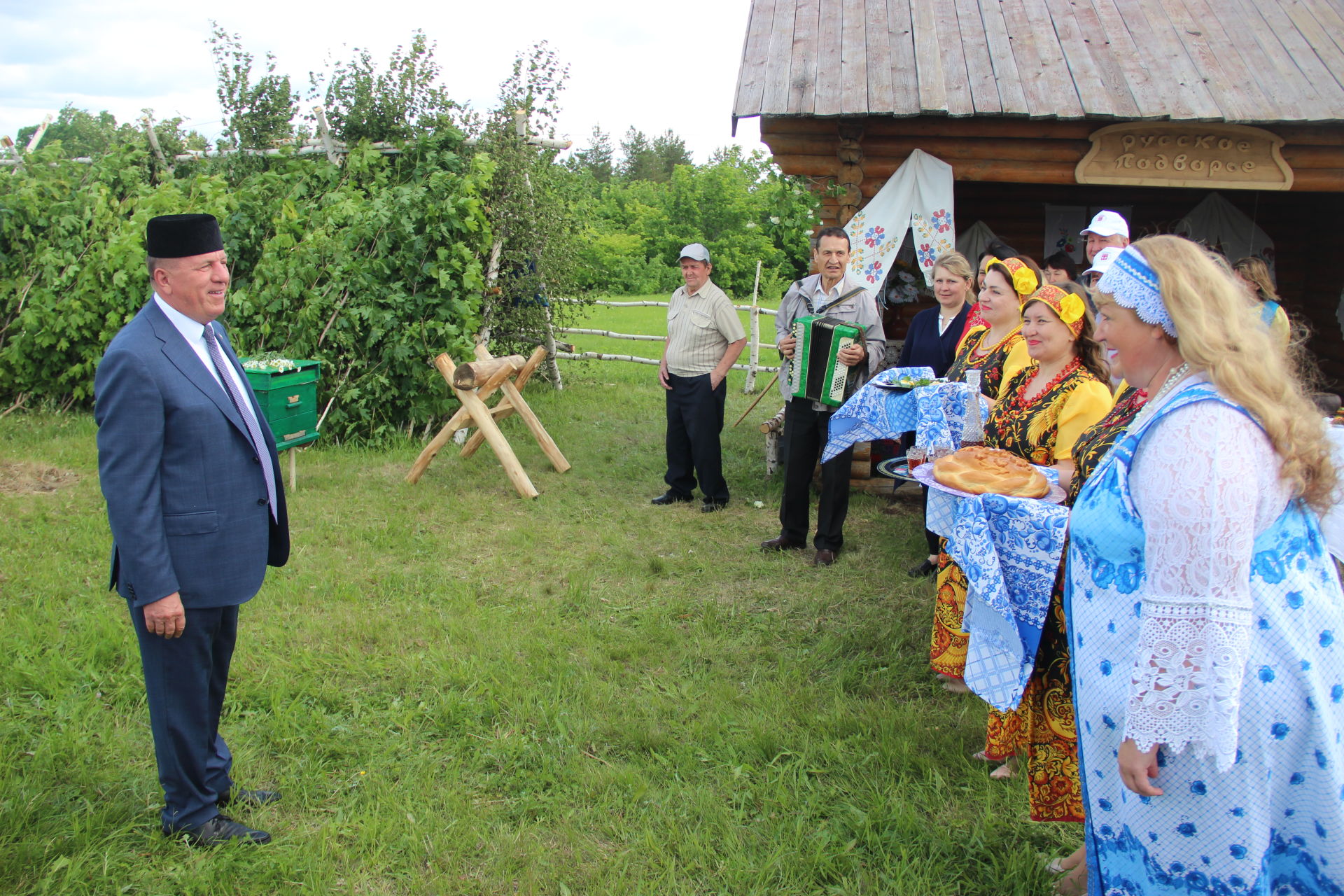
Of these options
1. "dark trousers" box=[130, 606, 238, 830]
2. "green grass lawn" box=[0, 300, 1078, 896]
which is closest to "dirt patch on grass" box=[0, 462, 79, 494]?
"green grass lawn" box=[0, 300, 1078, 896]

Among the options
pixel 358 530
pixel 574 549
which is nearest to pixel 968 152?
pixel 574 549

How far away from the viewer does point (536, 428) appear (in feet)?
25.1

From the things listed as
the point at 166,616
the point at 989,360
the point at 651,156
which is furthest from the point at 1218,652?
the point at 651,156

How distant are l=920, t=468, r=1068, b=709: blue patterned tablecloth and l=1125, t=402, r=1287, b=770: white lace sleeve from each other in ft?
2.09

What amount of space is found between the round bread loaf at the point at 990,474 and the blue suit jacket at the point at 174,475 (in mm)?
2219

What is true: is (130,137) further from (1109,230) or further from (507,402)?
(1109,230)

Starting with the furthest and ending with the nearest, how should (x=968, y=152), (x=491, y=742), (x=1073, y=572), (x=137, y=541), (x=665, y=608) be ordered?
(x=968, y=152)
(x=665, y=608)
(x=491, y=742)
(x=137, y=541)
(x=1073, y=572)

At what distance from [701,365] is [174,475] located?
14.6 feet

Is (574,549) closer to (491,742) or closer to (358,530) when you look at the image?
(358,530)

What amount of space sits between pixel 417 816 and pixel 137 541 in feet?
4.42

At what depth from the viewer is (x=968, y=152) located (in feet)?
23.2

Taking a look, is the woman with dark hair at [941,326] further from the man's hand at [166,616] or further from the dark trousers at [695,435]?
the man's hand at [166,616]

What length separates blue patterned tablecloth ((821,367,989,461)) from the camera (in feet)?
11.6

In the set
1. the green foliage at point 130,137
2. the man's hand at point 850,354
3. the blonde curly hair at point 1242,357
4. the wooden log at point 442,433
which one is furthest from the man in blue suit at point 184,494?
the green foliage at point 130,137
